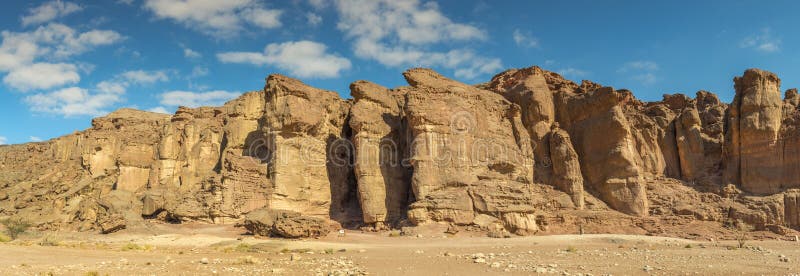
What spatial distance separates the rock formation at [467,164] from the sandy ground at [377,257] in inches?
124

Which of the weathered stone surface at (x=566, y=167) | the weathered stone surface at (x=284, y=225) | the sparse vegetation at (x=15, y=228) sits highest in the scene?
the weathered stone surface at (x=566, y=167)

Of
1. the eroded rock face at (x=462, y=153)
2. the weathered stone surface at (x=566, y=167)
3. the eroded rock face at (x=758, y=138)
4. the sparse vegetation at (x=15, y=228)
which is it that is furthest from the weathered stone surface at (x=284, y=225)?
the eroded rock face at (x=758, y=138)

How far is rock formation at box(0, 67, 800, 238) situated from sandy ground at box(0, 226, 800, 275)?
3156 millimetres

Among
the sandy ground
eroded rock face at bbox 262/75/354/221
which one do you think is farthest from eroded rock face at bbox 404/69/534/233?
eroded rock face at bbox 262/75/354/221

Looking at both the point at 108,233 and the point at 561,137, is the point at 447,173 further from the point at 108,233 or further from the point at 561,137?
the point at 108,233

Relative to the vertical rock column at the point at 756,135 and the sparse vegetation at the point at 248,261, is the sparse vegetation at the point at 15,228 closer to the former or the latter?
the sparse vegetation at the point at 248,261

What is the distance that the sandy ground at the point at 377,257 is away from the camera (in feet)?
43.7

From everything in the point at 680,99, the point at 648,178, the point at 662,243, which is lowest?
the point at 662,243

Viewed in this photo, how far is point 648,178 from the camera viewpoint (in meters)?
33.1

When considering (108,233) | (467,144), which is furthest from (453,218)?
(108,233)

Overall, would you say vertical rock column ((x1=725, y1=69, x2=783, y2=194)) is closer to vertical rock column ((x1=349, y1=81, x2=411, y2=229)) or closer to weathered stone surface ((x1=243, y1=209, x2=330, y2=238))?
vertical rock column ((x1=349, y1=81, x2=411, y2=229))

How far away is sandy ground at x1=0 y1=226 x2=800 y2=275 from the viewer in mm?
13328

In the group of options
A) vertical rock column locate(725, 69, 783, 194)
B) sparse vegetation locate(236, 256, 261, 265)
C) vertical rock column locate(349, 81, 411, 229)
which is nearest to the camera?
sparse vegetation locate(236, 256, 261, 265)

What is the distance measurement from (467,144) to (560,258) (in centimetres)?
1438
